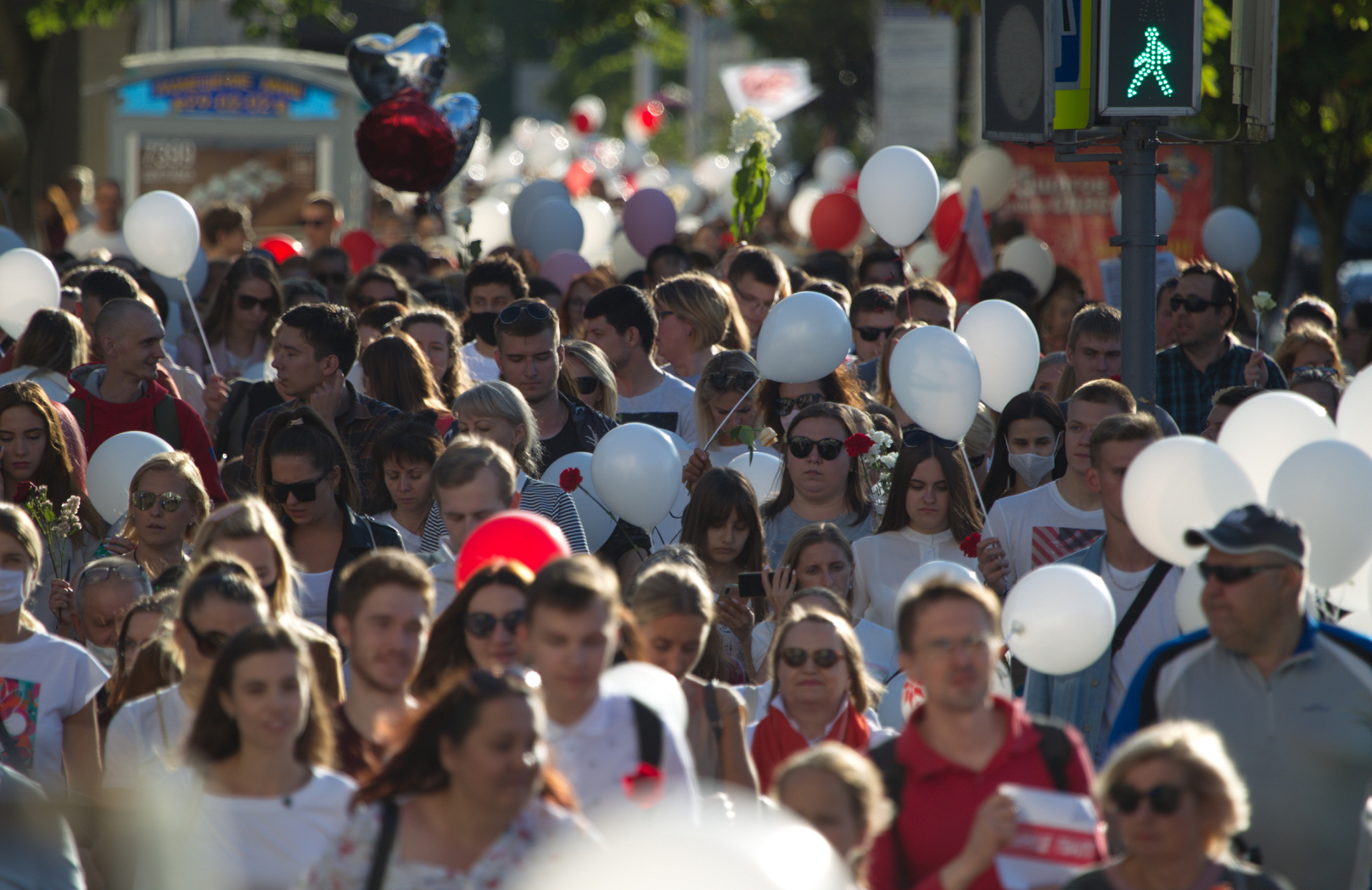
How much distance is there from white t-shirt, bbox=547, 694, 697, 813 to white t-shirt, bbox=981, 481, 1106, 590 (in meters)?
2.27

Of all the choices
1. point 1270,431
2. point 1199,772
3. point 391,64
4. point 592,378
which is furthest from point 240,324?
point 1199,772

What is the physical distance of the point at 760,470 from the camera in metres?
6.69

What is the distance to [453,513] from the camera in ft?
16.4

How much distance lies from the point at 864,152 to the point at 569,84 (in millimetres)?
32620

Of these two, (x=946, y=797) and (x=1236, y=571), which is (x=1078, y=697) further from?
(x=946, y=797)

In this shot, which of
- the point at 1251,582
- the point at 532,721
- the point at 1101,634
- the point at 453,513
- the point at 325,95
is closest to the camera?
the point at 532,721

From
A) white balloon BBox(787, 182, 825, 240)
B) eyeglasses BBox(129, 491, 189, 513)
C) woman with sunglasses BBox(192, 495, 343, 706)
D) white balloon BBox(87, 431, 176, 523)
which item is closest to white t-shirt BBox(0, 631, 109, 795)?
woman with sunglasses BBox(192, 495, 343, 706)

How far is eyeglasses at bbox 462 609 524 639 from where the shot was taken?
4.11 meters

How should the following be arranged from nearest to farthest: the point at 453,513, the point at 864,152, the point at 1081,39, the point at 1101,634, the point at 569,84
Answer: the point at 1101,634 < the point at 453,513 < the point at 1081,39 < the point at 864,152 < the point at 569,84

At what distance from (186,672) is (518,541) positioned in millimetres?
865

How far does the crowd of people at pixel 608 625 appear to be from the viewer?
11.2 ft

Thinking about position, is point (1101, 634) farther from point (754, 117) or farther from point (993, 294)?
point (754, 117)

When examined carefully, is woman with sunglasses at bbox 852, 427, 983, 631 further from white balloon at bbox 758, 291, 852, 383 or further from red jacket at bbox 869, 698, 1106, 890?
red jacket at bbox 869, 698, 1106, 890

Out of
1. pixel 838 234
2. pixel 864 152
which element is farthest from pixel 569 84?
pixel 838 234
